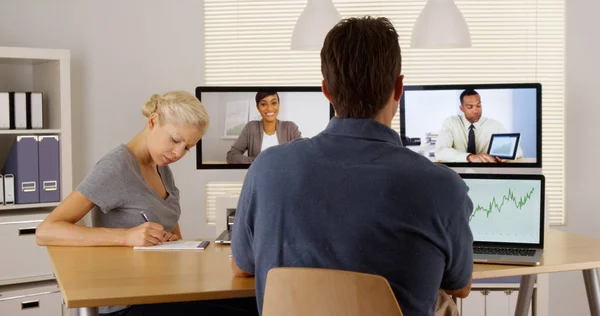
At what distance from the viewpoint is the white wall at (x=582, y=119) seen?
4.67 m

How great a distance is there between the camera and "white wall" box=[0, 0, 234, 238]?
4.28 metres

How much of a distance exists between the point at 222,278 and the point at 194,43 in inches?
106

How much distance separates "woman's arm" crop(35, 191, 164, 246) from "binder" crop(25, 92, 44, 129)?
57.3 inches

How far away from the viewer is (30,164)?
12.6 ft

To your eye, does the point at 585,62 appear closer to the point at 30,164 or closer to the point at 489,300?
the point at 489,300

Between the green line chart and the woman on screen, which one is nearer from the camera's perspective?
the green line chart

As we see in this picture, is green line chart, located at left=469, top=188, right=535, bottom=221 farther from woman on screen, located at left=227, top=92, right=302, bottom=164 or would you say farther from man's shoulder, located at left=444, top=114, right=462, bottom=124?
woman on screen, located at left=227, top=92, right=302, bottom=164

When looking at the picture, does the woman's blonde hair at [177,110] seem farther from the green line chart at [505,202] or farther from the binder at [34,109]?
Result: the binder at [34,109]

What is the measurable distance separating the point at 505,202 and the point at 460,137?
75 cm

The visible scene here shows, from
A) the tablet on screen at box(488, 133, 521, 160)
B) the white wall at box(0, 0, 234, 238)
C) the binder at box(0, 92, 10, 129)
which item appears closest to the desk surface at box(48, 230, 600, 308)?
the tablet on screen at box(488, 133, 521, 160)

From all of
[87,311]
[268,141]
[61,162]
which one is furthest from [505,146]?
[61,162]

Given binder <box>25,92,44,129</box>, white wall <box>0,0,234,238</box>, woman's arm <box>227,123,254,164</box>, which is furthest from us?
white wall <box>0,0,234,238</box>

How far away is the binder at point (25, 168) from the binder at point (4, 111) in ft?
0.34

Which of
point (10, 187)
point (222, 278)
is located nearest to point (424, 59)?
point (10, 187)
